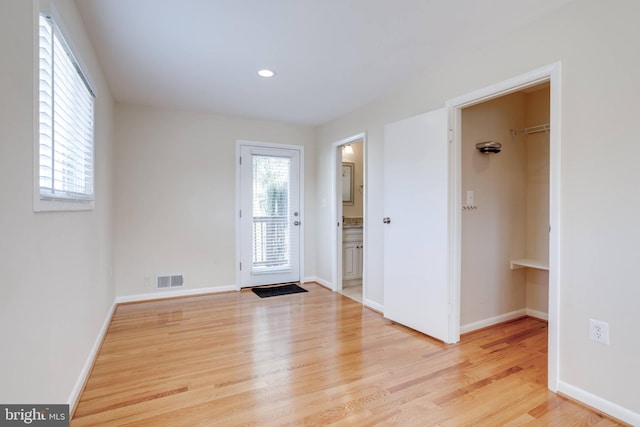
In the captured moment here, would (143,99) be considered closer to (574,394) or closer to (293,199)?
(293,199)

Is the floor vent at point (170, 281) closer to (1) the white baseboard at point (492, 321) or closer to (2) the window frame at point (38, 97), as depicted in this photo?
(2) the window frame at point (38, 97)

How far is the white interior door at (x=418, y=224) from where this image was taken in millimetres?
2801

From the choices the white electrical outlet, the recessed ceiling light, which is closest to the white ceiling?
the recessed ceiling light

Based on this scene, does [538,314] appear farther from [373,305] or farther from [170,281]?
[170,281]

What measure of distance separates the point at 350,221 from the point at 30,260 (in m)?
4.12

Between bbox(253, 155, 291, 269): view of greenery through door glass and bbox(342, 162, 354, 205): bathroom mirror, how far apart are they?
1047 millimetres

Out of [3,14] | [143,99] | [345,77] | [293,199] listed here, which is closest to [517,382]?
[345,77]

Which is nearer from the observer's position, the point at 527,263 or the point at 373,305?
the point at 527,263

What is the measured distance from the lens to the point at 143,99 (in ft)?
12.4

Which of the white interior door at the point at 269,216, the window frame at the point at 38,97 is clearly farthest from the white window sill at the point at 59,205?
the white interior door at the point at 269,216

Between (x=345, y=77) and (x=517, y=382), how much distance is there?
2836 millimetres

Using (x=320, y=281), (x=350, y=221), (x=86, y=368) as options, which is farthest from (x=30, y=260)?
(x=350, y=221)

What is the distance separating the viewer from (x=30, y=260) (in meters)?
1.31

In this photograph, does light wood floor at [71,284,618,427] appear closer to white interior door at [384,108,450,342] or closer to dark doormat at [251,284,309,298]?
white interior door at [384,108,450,342]
